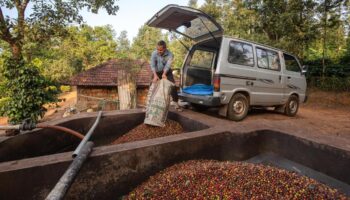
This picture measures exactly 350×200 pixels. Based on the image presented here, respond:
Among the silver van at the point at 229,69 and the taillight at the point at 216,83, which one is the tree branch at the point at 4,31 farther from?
the taillight at the point at 216,83

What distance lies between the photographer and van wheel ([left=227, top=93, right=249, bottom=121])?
490 centimetres

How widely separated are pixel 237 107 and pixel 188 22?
227 cm

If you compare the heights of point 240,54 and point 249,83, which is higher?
point 240,54

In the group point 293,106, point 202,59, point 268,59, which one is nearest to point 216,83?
point 202,59

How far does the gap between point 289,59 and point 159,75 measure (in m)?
4.02

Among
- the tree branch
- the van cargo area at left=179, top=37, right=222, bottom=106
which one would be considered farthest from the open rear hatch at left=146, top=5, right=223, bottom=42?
the tree branch

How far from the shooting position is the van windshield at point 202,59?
5703 millimetres

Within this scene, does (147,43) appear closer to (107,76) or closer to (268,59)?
(107,76)

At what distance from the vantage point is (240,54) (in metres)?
4.94

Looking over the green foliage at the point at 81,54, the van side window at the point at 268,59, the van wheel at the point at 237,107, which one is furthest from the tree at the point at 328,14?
the green foliage at the point at 81,54

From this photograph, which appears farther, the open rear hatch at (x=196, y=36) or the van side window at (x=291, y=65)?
the van side window at (x=291, y=65)

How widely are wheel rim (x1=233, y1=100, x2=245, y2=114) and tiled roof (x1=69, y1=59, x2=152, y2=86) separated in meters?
12.0

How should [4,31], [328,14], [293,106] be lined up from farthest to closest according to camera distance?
[328,14], [4,31], [293,106]

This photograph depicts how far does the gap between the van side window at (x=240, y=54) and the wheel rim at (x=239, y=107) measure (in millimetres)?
891
